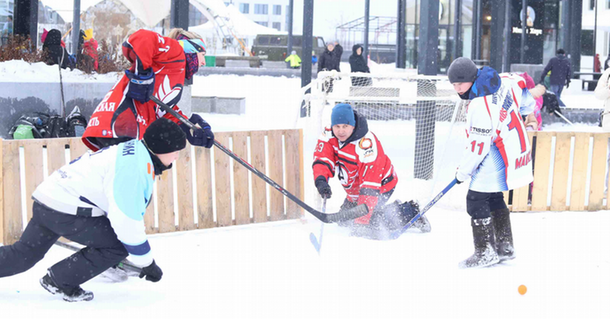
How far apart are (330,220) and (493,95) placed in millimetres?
1431

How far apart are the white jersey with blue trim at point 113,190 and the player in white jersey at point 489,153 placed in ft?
6.57

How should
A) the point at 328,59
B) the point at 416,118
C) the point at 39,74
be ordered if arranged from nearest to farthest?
the point at 416,118 < the point at 39,74 < the point at 328,59

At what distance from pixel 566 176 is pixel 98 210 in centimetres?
440

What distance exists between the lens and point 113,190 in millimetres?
3012

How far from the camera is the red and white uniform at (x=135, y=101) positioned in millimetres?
3834

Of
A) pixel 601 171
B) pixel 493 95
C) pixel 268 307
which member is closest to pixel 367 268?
pixel 268 307

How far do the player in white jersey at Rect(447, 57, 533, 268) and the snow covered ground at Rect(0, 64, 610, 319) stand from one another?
23cm

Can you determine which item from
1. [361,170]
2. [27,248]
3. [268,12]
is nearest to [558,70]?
[361,170]

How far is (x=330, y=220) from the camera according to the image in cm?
467

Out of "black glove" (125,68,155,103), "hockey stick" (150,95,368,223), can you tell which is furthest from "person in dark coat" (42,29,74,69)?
"black glove" (125,68,155,103)

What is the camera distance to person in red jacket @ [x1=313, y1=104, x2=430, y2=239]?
496 cm

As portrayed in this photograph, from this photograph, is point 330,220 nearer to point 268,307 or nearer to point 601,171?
point 268,307

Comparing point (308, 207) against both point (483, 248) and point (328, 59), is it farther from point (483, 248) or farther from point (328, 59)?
point (328, 59)

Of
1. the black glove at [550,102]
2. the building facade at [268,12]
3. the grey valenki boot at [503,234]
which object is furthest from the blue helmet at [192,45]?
the building facade at [268,12]
